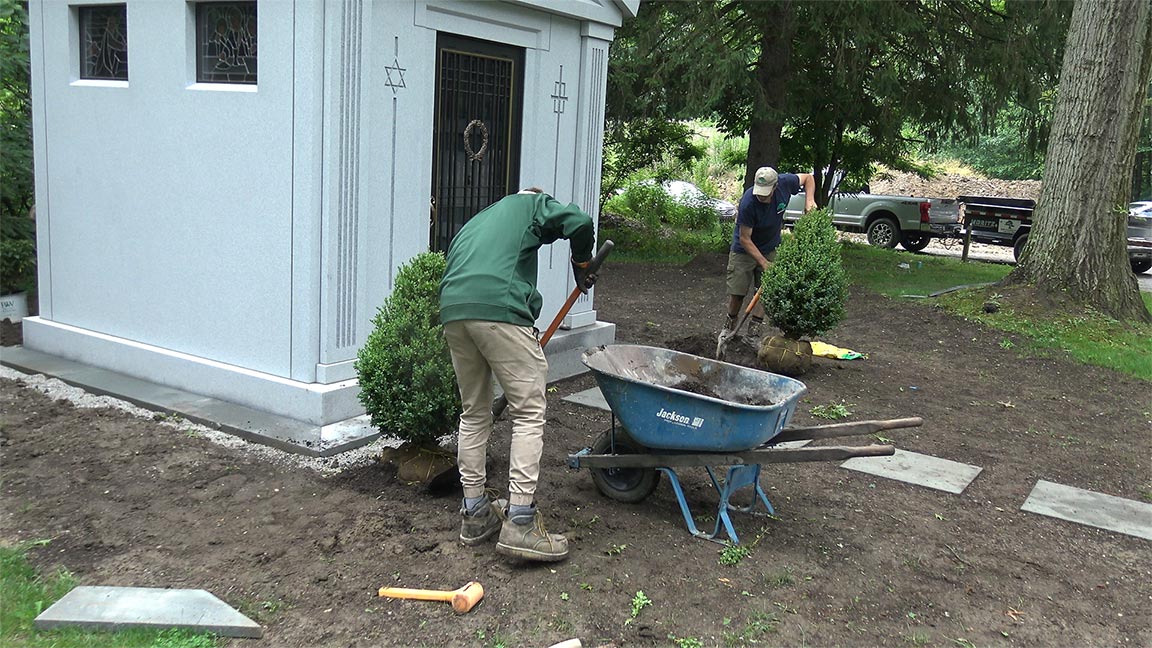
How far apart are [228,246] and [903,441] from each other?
4.58m

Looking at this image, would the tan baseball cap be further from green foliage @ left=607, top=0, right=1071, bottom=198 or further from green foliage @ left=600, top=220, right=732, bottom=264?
green foliage @ left=600, top=220, right=732, bottom=264

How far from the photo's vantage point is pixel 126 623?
3260 mm

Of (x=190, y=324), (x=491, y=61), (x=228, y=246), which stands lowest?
(x=190, y=324)

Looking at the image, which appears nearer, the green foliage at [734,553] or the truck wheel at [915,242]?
the green foliage at [734,553]

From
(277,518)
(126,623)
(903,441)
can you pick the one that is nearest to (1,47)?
(277,518)

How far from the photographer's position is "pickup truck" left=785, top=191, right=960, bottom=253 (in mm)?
20062

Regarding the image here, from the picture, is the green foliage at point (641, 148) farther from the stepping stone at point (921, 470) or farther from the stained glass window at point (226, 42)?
the stepping stone at point (921, 470)

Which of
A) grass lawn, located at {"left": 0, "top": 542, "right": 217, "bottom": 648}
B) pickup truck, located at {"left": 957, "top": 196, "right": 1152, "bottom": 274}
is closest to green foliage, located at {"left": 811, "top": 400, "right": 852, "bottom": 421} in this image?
grass lawn, located at {"left": 0, "top": 542, "right": 217, "bottom": 648}

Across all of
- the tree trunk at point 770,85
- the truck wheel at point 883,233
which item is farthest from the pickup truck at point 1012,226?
the tree trunk at point 770,85

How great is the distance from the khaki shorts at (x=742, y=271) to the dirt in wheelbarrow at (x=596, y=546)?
2.23 metres

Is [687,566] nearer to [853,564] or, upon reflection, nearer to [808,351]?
[853,564]

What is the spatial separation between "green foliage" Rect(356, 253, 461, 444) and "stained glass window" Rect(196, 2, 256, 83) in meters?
2.05

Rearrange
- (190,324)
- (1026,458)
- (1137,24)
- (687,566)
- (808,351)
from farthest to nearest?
(1137,24)
(808,351)
(190,324)
(1026,458)
(687,566)

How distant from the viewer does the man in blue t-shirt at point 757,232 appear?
24.5 feet
